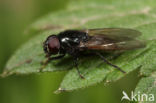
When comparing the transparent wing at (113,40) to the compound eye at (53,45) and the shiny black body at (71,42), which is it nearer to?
the shiny black body at (71,42)

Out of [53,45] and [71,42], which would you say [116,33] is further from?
[53,45]

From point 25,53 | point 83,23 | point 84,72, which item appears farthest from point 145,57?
point 25,53

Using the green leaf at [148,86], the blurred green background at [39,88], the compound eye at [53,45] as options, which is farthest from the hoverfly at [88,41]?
the blurred green background at [39,88]

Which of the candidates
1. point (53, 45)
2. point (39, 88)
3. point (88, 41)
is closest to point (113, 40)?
point (88, 41)

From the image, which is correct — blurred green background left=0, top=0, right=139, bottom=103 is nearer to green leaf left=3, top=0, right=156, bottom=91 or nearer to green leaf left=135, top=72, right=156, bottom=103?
green leaf left=3, top=0, right=156, bottom=91

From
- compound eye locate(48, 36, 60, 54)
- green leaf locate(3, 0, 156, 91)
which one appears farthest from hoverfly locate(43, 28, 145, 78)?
green leaf locate(3, 0, 156, 91)

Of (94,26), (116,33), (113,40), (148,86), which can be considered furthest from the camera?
(94,26)
